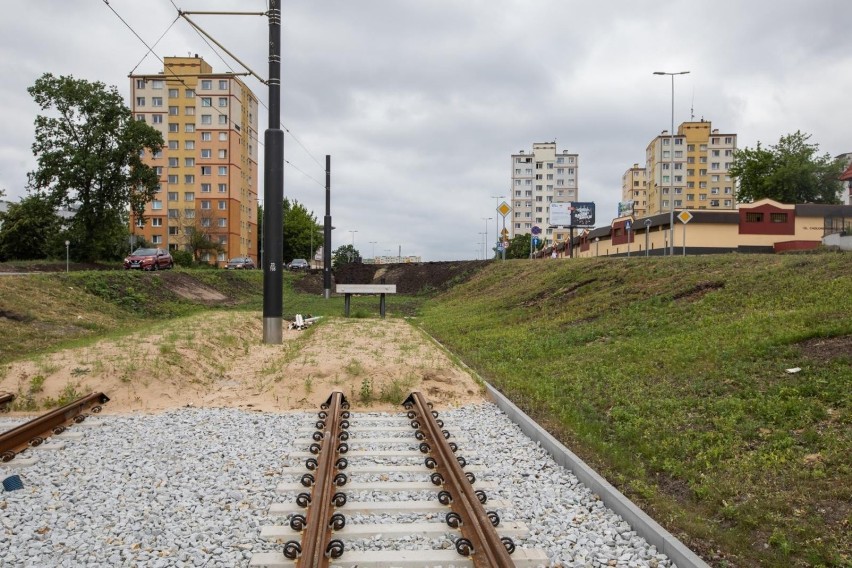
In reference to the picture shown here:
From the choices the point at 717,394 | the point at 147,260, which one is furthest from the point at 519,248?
the point at 717,394

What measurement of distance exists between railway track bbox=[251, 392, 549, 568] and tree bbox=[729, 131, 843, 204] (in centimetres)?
7360

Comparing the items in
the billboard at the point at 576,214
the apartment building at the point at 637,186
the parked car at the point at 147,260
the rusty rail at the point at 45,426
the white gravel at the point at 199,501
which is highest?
the apartment building at the point at 637,186

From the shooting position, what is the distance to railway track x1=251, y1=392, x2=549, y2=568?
418 cm

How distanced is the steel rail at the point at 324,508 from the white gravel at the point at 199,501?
0.21 meters

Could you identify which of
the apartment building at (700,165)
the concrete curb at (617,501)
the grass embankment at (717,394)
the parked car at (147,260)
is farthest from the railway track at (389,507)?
the apartment building at (700,165)

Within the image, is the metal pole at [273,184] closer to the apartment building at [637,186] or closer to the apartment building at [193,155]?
the apartment building at [193,155]

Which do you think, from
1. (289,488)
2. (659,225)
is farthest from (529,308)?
(659,225)

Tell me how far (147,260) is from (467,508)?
133ft

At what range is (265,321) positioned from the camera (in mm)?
14938

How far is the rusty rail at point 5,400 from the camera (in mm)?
8711

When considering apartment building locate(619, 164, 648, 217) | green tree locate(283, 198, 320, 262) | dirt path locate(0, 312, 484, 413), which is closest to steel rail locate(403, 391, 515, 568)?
dirt path locate(0, 312, 484, 413)

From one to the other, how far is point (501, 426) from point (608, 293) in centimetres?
1167

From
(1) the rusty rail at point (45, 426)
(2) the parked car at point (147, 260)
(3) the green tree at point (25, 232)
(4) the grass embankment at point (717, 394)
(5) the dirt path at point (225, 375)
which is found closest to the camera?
(4) the grass embankment at point (717, 394)

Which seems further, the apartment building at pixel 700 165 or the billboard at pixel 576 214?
the apartment building at pixel 700 165
